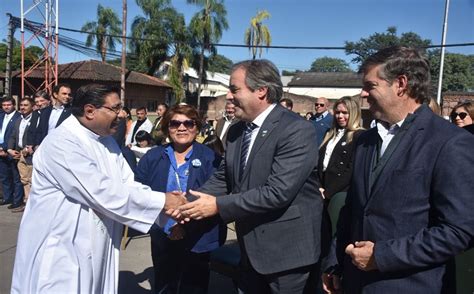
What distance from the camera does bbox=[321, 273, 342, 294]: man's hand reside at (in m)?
2.26

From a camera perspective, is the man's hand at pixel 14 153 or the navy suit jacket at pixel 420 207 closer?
the navy suit jacket at pixel 420 207

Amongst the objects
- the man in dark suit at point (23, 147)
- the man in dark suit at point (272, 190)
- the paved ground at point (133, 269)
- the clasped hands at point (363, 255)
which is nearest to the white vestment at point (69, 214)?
the man in dark suit at point (272, 190)

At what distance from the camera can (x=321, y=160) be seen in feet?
17.1

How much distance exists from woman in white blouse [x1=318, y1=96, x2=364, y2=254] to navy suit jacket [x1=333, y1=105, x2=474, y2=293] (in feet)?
8.26

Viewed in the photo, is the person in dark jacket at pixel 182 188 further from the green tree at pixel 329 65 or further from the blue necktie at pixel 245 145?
the green tree at pixel 329 65

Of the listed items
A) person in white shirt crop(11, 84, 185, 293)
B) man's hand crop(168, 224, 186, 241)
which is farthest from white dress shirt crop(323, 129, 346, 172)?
person in white shirt crop(11, 84, 185, 293)

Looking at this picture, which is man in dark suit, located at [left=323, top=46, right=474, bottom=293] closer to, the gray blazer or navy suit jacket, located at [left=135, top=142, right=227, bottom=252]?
the gray blazer

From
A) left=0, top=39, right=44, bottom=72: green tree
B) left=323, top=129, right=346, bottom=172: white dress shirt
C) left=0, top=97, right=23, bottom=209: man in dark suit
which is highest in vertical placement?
left=0, top=39, right=44, bottom=72: green tree

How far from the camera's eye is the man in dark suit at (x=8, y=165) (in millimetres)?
7809

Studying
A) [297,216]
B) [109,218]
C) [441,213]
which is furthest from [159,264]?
[441,213]

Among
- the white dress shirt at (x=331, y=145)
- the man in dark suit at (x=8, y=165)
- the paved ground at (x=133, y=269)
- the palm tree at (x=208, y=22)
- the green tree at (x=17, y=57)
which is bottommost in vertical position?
the paved ground at (x=133, y=269)

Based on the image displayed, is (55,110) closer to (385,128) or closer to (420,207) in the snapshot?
(385,128)

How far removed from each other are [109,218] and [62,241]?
304 mm

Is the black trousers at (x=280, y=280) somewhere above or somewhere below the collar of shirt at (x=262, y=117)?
below
